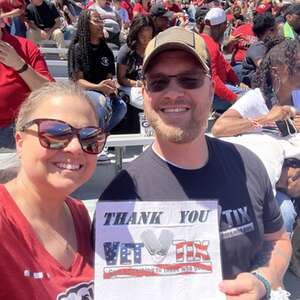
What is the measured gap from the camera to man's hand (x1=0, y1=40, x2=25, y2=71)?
2758 millimetres

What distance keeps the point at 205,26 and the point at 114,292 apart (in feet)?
15.9

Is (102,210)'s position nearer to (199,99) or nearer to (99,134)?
(99,134)

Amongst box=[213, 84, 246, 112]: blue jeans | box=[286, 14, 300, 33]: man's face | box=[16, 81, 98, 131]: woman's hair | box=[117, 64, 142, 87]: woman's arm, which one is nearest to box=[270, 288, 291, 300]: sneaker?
box=[16, 81, 98, 131]: woman's hair

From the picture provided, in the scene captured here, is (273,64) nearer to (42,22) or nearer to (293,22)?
(293,22)

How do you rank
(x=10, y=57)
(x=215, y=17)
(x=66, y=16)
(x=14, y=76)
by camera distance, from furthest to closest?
(x=66, y=16) < (x=215, y=17) < (x=14, y=76) < (x=10, y=57)

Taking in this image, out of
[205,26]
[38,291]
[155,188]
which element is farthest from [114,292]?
[205,26]

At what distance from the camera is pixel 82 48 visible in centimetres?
494

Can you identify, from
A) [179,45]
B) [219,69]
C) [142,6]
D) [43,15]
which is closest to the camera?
[179,45]

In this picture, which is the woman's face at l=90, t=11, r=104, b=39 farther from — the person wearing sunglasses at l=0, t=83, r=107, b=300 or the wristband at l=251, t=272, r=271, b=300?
the wristband at l=251, t=272, r=271, b=300

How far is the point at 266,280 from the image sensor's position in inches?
60.7

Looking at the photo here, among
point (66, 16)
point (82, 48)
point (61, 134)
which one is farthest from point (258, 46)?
Answer: point (66, 16)

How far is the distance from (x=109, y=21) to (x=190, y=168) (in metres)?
6.57

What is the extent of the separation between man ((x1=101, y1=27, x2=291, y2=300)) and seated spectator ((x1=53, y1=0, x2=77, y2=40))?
7.45 metres

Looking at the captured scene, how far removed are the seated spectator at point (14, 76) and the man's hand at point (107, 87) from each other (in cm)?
160
